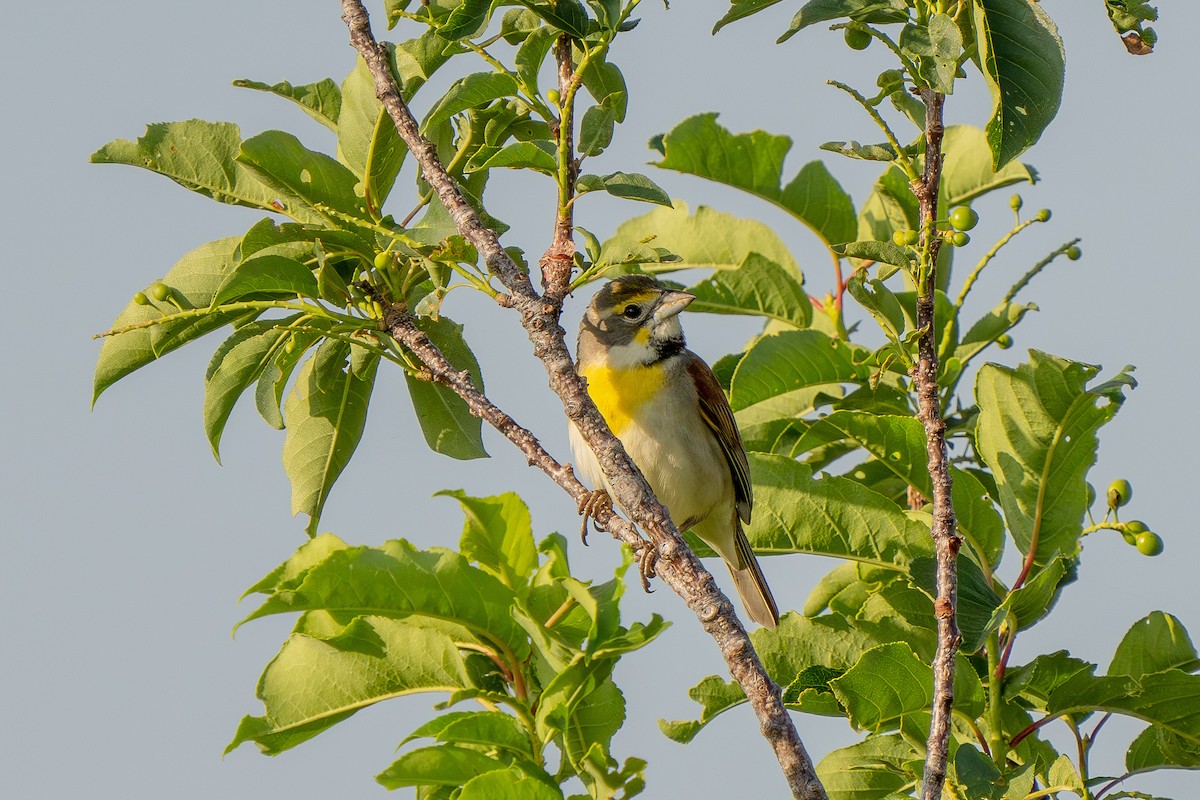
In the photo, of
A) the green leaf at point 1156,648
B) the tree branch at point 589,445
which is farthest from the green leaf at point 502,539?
the green leaf at point 1156,648

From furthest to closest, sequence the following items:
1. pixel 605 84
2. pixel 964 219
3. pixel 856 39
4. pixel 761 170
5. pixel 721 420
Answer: pixel 721 420 < pixel 761 170 < pixel 605 84 < pixel 856 39 < pixel 964 219

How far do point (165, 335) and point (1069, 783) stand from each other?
8.69 ft

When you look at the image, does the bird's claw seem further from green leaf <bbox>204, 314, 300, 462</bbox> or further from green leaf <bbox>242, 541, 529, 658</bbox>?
green leaf <bbox>204, 314, 300, 462</bbox>

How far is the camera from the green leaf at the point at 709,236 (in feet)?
15.8

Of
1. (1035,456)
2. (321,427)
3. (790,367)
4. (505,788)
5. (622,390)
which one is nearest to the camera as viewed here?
Answer: (505,788)

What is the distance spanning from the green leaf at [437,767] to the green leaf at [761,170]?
2397mm

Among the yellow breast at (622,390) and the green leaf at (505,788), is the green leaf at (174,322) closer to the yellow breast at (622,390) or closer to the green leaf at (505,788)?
the green leaf at (505,788)

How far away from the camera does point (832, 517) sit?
12.9 ft

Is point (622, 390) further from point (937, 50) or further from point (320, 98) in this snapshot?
point (937, 50)

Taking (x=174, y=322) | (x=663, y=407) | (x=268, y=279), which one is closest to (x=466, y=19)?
(x=268, y=279)

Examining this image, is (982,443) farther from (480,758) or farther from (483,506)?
(480,758)

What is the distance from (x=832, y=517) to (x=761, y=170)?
1376mm

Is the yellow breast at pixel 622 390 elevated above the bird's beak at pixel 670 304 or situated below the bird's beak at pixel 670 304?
below

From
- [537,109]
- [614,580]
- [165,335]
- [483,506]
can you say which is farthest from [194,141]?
[614,580]
